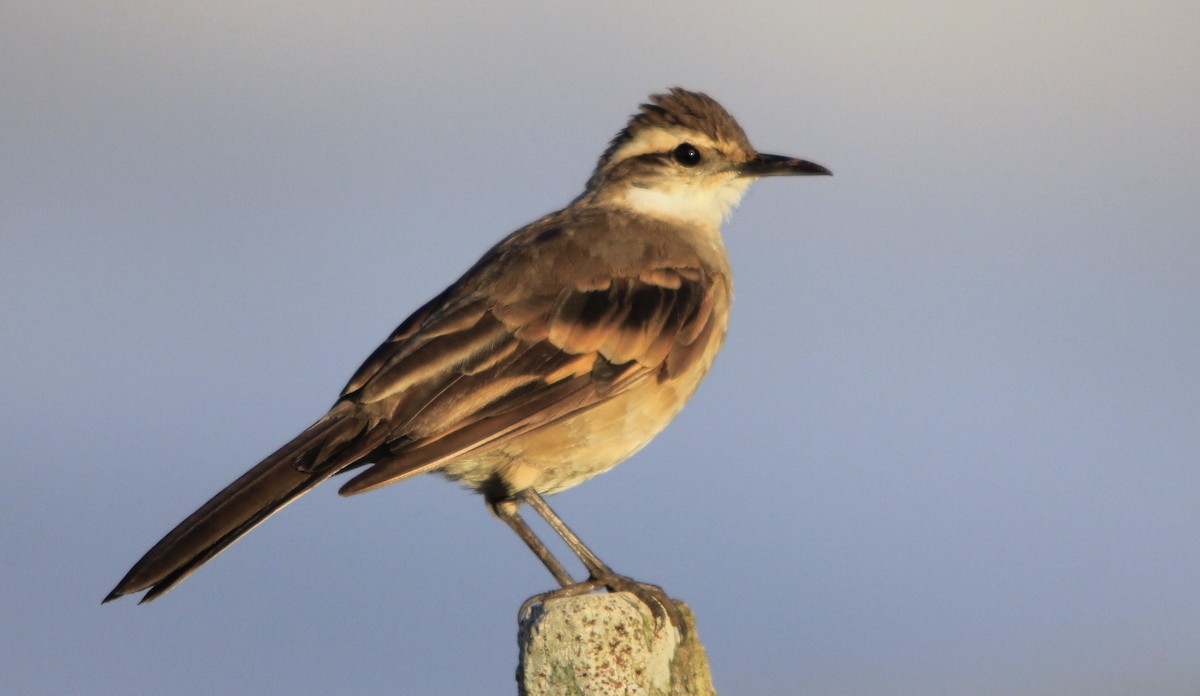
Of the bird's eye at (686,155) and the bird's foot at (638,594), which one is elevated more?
the bird's eye at (686,155)

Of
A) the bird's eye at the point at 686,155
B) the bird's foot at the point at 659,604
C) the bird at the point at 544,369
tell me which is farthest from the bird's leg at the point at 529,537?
the bird's eye at the point at 686,155

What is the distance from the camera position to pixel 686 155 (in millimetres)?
10312

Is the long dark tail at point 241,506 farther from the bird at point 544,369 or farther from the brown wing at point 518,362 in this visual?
the brown wing at point 518,362

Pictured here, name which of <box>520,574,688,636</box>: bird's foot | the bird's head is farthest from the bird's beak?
<box>520,574,688,636</box>: bird's foot

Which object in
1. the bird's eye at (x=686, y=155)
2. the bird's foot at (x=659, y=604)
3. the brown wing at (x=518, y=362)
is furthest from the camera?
the bird's eye at (x=686, y=155)

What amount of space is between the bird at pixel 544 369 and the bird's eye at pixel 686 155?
20mm

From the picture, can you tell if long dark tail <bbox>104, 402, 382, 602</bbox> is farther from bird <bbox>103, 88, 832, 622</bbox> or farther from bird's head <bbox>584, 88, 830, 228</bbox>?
bird's head <bbox>584, 88, 830, 228</bbox>

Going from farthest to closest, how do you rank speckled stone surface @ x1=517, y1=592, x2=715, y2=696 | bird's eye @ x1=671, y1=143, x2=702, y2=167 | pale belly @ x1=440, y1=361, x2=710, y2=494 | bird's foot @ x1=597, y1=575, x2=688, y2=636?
bird's eye @ x1=671, y1=143, x2=702, y2=167 → pale belly @ x1=440, y1=361, x2=710, y2=494 → bird's foot @ x1=597, y1=575, x2=688, y2=636 → speckled stone surface @ x1=517, y1=592, x2=715, y2=696

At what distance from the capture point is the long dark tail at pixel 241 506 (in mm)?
6840

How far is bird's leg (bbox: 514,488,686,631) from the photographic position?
22.5ft

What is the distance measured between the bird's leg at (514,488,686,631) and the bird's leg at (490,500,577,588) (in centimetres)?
3

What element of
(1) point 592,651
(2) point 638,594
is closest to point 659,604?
(2) point 638,594

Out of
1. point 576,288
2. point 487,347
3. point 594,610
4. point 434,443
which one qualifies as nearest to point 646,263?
point 576,288

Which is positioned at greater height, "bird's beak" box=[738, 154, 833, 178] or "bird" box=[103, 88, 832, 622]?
"bird's beak" box=[738, 154, 833, 178]
